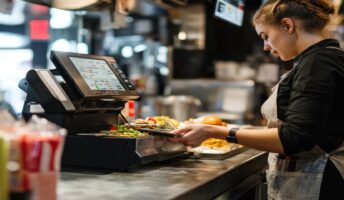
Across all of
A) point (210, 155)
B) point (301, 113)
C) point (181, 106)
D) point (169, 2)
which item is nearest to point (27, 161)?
point (301, 113)

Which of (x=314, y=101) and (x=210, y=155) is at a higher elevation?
(x=314, y=101)

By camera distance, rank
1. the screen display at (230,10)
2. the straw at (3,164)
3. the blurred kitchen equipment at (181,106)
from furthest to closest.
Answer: the blurred kitchen equipment at (181,106)
the screen display at (230,10)
the straw at (3,164)

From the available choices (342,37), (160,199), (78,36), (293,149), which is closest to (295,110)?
(293,149)

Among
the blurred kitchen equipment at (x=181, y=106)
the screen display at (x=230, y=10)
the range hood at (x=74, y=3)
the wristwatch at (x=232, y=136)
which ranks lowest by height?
the blurred kitchen equipment at (x=181, y=106)

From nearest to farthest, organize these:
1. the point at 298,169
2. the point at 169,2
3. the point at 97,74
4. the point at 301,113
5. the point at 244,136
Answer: the point at 301,113
the point at 244,136
the point at 298,169
the point at 97,74
the point at 169,2

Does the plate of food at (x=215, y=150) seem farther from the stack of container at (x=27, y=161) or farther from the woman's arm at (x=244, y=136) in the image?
the stack of container at (x=27, y=161)

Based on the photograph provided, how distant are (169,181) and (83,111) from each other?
19.6 inches

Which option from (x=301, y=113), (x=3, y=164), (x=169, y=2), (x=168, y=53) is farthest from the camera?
(x=168, y=53)

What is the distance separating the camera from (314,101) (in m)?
1.75

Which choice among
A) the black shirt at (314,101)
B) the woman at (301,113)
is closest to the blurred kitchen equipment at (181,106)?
the woman at (301,113)

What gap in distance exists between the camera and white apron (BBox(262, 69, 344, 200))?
1962mm

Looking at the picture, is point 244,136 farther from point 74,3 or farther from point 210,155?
point 74,3

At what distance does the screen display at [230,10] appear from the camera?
3168mm

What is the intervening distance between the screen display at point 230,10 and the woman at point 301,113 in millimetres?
1114
